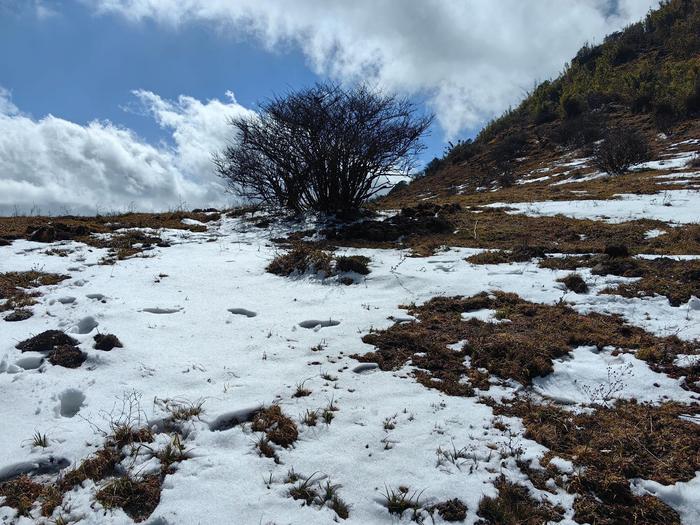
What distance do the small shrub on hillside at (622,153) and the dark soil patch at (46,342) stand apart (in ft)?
80.1

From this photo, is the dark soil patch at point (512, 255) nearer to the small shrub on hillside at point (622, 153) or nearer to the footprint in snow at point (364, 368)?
the footprint in snow at point (364, 368)

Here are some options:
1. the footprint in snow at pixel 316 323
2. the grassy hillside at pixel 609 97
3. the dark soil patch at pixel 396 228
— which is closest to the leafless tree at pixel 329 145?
the dark soil patch at pixel 396 228

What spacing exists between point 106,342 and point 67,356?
0.40m

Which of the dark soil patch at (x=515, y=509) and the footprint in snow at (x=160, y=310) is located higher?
the footprint in snow at (x=160, y=310)

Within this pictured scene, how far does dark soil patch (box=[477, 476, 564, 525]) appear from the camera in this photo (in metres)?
2.71

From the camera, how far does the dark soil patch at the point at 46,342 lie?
470cm

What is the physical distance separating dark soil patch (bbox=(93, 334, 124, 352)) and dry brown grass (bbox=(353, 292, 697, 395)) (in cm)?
286

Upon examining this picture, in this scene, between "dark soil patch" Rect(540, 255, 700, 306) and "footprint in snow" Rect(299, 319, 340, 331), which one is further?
"dark soil patch" Rect(540, 255, 700, 306)

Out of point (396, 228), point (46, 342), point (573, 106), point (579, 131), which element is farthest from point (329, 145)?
point (573, 106)

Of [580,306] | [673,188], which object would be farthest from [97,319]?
[673,188]

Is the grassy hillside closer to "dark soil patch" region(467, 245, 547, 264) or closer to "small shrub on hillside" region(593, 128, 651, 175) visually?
"small shrub on hillside" region(593, 128, 651, 175)

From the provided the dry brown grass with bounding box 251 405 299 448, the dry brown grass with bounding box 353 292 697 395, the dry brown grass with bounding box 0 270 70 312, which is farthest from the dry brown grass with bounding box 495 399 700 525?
the dry brown grass with bounding box 0 270 70 312

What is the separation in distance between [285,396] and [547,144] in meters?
40.9

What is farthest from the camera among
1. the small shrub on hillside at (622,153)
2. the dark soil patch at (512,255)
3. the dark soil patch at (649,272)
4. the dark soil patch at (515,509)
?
the small shrub on hillside at (622,153)
